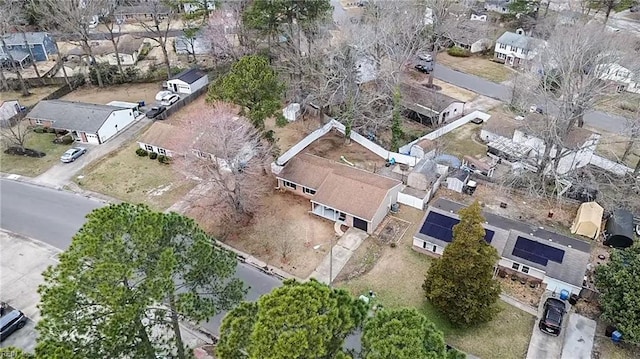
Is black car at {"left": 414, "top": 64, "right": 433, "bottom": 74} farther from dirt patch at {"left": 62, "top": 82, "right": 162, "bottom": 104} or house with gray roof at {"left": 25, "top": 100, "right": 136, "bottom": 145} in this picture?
house with gray roof at {"left": 25, "top": 100, "right": 136, "bottom": 145}

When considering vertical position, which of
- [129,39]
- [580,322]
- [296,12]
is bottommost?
[580,322]

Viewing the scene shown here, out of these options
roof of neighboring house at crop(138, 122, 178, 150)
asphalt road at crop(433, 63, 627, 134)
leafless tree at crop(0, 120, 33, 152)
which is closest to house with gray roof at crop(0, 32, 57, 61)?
leafless tree at crop(0, 120, 33, 152)

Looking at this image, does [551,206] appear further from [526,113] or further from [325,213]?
[325,213]

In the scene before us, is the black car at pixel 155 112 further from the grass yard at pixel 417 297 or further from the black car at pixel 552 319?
the black car at pixel 552 319

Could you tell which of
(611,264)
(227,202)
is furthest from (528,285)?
(227,202)

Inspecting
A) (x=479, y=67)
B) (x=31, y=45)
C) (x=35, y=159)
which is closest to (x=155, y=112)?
(x=35, y=159)

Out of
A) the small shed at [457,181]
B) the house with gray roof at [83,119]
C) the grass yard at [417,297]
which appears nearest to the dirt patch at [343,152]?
the small shed at [457,181]
